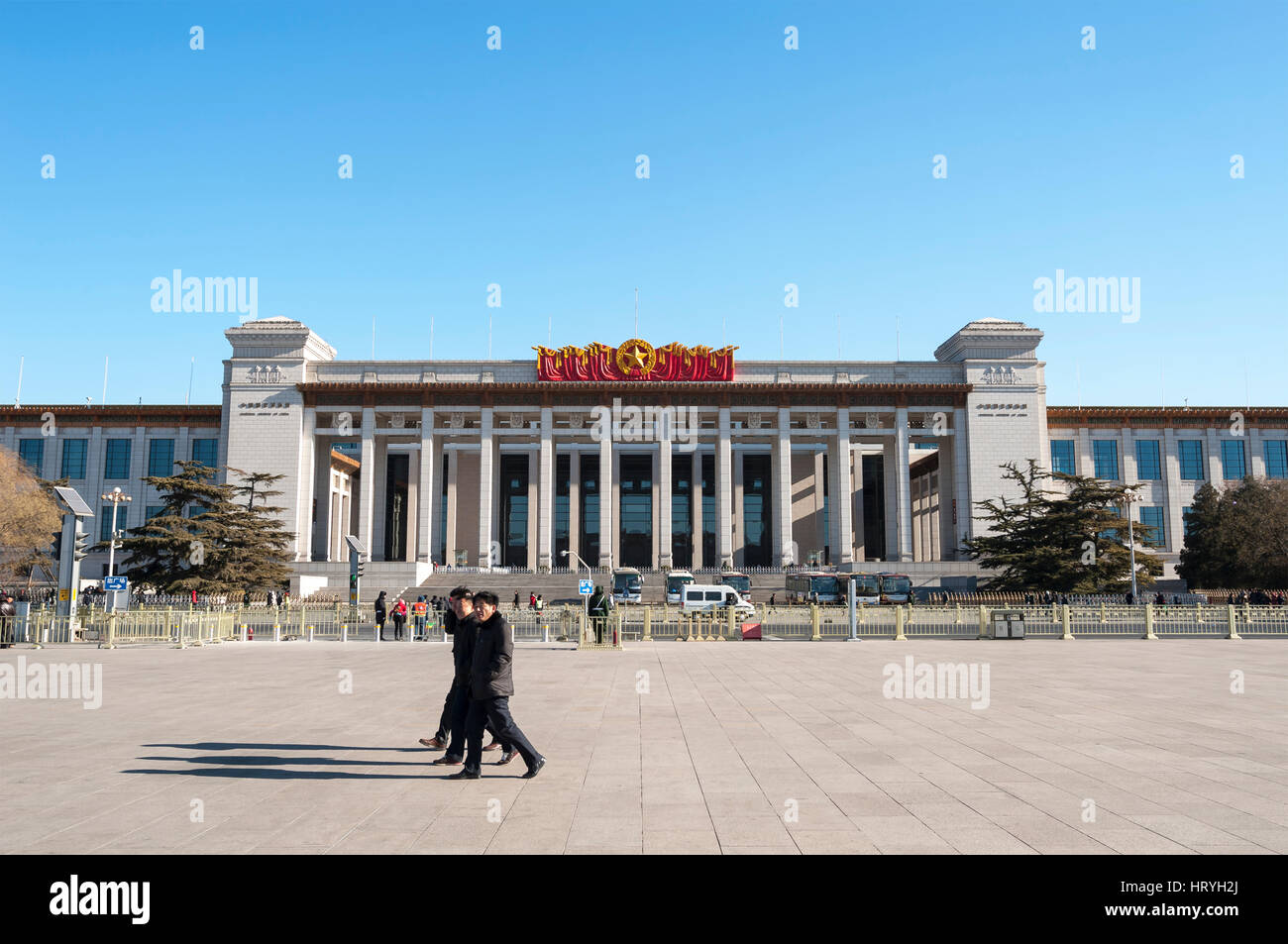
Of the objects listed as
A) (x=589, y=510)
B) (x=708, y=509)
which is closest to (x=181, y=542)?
(x=589, y=510)

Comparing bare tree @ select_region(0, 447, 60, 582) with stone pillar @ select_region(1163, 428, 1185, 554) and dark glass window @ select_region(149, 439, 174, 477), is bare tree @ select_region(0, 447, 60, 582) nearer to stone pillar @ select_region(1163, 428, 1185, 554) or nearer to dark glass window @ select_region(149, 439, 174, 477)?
dark glass window @ select_region(149, 439, 174, 477)

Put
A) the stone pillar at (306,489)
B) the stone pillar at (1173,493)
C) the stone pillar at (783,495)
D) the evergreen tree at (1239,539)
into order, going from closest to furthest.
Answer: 1. the evergreen tree at (1239,539)
2. the stone pillar at (306,489)
3. the stone pillar at (783,495)
4. the stone pillar at (1173,493)

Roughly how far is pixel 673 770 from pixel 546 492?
6076 cm

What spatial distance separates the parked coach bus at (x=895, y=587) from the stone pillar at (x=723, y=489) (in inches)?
582

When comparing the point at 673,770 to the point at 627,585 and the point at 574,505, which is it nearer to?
the point at 627,585

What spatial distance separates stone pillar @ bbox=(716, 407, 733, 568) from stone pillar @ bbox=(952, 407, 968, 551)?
57.5 feet

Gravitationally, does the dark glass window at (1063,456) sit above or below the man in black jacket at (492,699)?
above

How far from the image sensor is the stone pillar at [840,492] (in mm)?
68812

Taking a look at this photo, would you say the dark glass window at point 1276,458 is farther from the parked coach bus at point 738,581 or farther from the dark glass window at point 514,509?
the dark glass window at point 514,509

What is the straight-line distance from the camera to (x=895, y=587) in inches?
2217

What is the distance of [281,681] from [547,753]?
10.2 m

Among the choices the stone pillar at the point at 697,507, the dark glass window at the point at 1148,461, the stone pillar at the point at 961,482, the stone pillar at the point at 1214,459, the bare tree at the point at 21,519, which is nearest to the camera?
the bare tree at the point at 21,519

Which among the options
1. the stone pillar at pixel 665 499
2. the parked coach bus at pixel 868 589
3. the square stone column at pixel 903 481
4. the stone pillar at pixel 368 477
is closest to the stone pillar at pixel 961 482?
the square stone column at pixel 903 481
